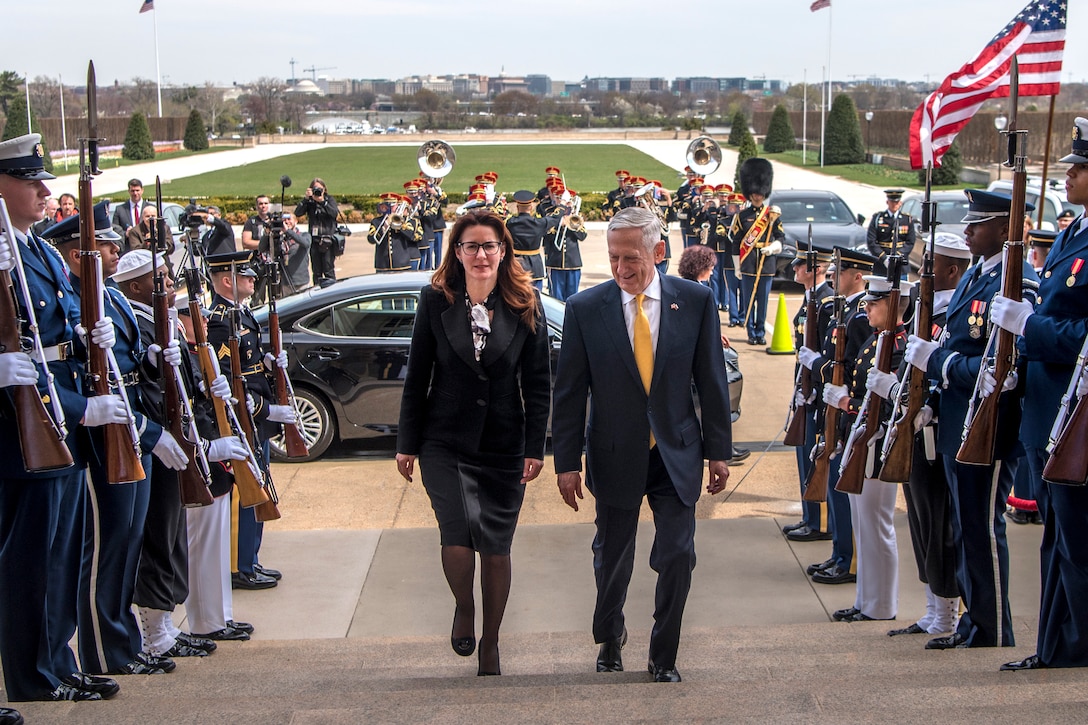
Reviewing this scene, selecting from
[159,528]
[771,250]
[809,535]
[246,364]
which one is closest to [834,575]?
[809,535]

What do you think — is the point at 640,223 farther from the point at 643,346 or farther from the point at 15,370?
the point at 15,370

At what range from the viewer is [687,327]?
15.0 feet

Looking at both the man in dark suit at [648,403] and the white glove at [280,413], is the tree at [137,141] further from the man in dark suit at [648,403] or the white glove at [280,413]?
the man in dark suit at [648,403]

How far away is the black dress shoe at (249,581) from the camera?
6473 millimetres

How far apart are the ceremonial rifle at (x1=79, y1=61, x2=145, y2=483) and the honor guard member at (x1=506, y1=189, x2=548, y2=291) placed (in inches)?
393

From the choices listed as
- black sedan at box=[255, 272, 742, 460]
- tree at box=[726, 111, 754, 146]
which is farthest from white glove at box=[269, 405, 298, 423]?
tree at box=[726, 111, 754, 146]

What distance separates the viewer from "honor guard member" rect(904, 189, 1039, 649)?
4.83m

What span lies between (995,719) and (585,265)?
1866 centimetres

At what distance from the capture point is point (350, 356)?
29.4 feet

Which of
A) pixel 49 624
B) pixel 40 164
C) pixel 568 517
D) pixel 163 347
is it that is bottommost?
pixel 568 517

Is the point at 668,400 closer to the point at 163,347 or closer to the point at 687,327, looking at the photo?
the point at 687,327

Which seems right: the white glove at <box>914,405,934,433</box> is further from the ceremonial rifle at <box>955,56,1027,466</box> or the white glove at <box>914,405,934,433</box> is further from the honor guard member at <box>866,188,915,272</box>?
the honor guard member at <box>866,188,915,272</box>

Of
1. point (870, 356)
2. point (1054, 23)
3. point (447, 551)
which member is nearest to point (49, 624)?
point (447, 551)

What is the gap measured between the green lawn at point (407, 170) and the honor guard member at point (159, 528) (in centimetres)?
3387
